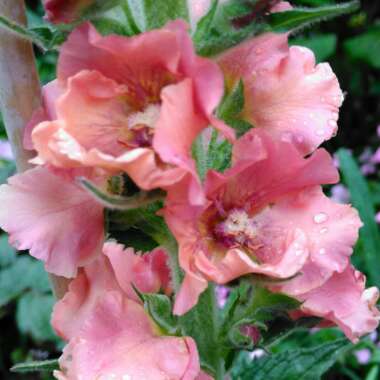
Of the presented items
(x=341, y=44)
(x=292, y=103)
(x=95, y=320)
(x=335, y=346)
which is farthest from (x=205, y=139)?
(x=341, y=44)

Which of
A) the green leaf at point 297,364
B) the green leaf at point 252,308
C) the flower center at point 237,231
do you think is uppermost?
the flower center at point 237,231

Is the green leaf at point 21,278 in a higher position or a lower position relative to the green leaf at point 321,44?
higher

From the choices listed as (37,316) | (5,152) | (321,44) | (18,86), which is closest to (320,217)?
(18,86)

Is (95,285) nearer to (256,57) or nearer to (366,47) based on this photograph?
(256,57)

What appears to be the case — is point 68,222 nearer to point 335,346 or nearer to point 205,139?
point 205,139

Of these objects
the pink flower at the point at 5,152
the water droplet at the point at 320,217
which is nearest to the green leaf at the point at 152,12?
the water droplet at the point at 320,217

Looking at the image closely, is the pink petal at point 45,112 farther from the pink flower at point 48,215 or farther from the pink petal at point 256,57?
the pink petal at point 256,57
